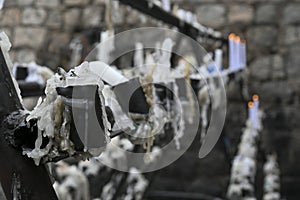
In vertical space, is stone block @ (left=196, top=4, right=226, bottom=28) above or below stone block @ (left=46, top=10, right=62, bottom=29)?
below

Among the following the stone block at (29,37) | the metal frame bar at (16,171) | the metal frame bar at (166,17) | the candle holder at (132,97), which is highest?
the stone block at (29,37)

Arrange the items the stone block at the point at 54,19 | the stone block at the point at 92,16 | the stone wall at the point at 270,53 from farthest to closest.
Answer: the stone block at the point at 54,19 < the stone block at the point at 92,16 < the stone wall at the point at 270,53

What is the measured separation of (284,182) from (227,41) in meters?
1.39

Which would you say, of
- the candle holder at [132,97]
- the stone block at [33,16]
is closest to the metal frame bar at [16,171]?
the candle holder at [132,97]

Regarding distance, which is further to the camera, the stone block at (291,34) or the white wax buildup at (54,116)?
the stone block at (291,34)

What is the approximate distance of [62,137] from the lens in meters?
0.62

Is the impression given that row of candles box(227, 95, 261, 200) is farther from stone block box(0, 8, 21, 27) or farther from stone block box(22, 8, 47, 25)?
stone block box(0, 8, 21, 27)

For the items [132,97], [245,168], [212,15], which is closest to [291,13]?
[212,15]

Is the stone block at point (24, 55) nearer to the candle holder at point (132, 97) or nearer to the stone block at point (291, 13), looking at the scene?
the stone block at point (291, 13)

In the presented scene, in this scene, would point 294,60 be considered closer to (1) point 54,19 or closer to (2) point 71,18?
(2) point 71,18

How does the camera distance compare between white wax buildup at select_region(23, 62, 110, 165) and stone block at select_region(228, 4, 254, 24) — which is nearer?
white wax buildup at select_region(23, 62, 110, 165)

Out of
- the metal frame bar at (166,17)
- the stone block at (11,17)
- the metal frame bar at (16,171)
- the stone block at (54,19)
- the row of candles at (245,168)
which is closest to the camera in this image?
the metal frame bar at (16,171)

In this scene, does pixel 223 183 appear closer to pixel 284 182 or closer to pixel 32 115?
pixel 284 182

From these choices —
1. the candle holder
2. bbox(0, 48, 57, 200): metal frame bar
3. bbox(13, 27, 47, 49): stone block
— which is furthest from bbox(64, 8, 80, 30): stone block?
bbox(0, 48, 57, 200): metal frame bar
